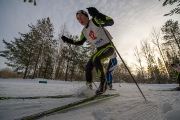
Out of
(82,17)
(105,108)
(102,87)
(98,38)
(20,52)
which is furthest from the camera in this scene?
(20,52)

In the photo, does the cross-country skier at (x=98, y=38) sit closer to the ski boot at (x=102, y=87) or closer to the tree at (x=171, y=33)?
the ski boot at (x=102, y=87)

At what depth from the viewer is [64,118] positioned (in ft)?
3.17

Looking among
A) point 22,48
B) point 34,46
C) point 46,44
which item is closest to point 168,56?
point 46,44

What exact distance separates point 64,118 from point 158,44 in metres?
29.1

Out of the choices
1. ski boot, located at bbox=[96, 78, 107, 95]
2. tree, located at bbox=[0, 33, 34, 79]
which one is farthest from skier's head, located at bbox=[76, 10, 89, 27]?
tree, located at bbox=[0, 33, 34, 79]

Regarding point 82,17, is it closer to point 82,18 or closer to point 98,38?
point 82,18

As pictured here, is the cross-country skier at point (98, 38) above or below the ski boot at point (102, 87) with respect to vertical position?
above

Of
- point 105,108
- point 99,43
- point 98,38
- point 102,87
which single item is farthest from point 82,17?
point 105,108

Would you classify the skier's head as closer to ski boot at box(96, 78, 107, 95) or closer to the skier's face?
the skier's face

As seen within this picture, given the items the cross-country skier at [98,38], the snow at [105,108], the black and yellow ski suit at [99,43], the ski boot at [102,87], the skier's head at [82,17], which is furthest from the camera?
the skier's head at [82,17]

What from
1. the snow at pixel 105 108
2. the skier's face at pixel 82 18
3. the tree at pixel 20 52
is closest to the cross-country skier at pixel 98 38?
the skier's face at pixel 82 18

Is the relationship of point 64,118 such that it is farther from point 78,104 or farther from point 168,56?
point 168,56

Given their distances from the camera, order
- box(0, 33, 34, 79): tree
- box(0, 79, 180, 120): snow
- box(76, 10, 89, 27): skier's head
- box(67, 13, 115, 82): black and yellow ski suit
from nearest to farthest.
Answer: box(0, 79, 180, 120): snow < box(67, 13, 115, 82): black and yellow ski suit < box(76, 10, 89, 27): skier's head < box(0, 33, 34, 79): tree

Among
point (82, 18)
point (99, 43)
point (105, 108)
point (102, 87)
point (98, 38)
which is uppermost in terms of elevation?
point (82, 18)
